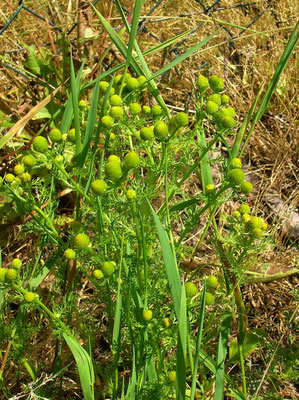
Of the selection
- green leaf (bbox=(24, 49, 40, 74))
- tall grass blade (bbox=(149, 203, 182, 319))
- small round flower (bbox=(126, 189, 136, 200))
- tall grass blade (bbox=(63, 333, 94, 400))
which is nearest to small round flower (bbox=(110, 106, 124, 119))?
small round flower (bbox=(126, 189, 136, 200))

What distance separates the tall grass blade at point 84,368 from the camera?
43.5 inches

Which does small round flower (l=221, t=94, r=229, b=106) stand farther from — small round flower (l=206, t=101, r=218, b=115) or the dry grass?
the dry grass

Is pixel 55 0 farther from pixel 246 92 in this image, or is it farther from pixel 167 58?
pixel 246 92

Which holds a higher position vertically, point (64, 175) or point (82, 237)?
point (64, 175)

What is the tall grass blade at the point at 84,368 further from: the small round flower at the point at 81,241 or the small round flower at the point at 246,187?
the small round flower at the point at 246,187

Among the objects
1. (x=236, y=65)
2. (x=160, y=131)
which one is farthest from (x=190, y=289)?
(x=236, y=65)

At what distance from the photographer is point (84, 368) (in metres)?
1.15

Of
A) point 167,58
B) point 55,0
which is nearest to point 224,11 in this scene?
point 167,58

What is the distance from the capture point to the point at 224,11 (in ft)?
9.79

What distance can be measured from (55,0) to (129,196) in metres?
1.87

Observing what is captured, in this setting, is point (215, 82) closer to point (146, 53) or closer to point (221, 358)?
point (146, 53)

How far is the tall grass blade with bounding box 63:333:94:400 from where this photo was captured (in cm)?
110

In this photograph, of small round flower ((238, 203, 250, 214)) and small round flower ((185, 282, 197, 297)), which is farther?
small round flower ((238, 203, 250, 214))

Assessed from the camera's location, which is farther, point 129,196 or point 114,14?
point 114,14
